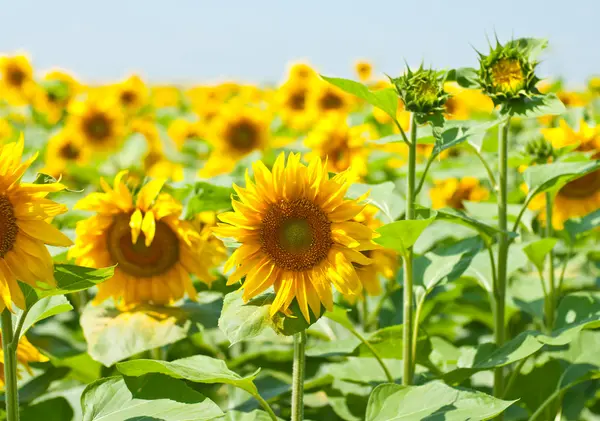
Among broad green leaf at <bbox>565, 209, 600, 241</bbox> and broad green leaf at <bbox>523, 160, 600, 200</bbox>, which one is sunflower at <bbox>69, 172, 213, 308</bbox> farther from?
broad green leaf at <bbox>565, 209, 600, 241</bbox>

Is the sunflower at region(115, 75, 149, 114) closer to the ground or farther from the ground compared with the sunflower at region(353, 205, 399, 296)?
farther from the ground

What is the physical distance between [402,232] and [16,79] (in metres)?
5.30

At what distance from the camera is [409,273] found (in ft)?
5.95

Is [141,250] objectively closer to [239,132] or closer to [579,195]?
[579,195]

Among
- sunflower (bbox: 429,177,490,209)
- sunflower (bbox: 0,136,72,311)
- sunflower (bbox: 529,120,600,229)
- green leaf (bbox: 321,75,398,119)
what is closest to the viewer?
sunflower (bbox: 0,136,72,311)

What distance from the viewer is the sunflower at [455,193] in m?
3.64

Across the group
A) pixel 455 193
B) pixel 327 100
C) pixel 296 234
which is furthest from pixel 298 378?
pixel 327 100

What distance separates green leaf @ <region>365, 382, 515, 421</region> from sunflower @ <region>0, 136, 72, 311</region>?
69 centimetres

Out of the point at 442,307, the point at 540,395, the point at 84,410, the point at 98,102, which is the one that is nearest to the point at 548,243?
the point at 540,395

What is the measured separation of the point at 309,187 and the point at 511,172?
3.44m

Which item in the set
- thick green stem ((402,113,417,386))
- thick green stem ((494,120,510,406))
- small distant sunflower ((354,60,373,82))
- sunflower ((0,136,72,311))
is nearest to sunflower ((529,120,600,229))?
thick green stem ((494,120,510,406))

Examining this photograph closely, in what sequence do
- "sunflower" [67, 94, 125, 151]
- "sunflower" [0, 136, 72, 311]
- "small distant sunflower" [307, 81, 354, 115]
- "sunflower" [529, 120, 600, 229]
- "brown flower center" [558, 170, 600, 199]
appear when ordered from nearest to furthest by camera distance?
"sunflower" [0, 136, 72, 311] < "sunflower" [529, 120, 600, 229] < "brown flower center" [558, 170, 600, 199] < "small distant sunflower" [307, 81, 354, 115] < "sunflower" [67, 94, 125, 151]

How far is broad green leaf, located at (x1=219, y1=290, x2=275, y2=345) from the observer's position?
1489 millimetres

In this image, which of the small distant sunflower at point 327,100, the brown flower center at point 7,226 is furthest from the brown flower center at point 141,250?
the small distant sunflower at point 327,100
